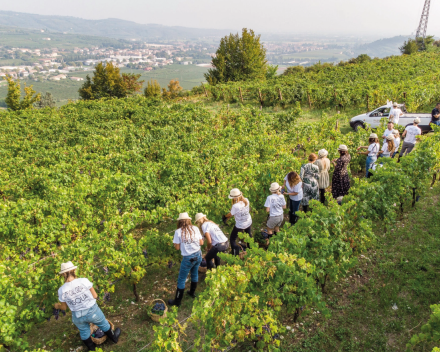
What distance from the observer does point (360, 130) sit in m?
11.6

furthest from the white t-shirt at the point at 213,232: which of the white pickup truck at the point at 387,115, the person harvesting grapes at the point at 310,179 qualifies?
the white pickup truck at the point at 387,115

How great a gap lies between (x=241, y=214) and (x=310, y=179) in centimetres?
243

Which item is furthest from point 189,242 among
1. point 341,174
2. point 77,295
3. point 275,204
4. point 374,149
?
point 374,149

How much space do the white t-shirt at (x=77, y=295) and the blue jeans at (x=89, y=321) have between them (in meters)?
0.15

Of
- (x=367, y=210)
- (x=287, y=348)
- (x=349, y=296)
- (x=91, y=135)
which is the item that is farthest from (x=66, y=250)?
(x=91, y=135)

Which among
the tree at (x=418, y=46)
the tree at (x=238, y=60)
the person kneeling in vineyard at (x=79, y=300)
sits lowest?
the person kneeling in vineyard at (x=79, y=300)

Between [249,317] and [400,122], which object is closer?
[249,317]

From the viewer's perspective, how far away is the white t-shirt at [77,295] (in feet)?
15.1

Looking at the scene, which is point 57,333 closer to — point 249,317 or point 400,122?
point 249,317

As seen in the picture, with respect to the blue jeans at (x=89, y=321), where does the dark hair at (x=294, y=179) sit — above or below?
above

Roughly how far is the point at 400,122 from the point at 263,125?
6.48 meters

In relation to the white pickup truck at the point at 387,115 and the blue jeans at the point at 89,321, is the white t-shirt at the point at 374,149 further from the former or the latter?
the blue jeans at the point at 89,321

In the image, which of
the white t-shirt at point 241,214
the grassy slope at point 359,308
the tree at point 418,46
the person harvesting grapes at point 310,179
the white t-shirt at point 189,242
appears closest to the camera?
the grassy slope at point 359,308

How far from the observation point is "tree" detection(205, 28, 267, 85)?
43062 mm
